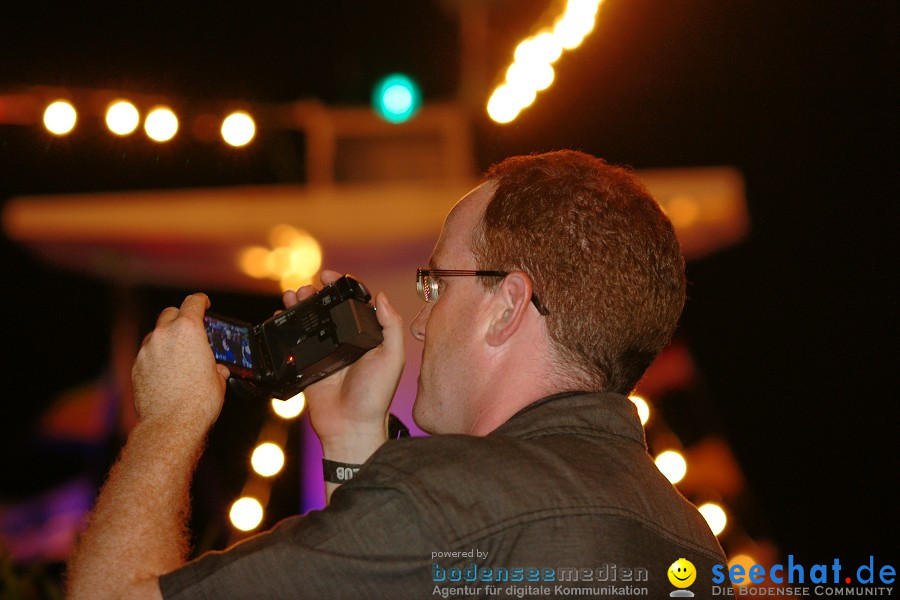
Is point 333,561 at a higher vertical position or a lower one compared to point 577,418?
lower

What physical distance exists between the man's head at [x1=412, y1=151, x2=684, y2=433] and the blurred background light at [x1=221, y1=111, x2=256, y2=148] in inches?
82.1

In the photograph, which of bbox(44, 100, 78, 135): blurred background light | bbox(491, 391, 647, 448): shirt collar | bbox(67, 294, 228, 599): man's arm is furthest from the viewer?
bbox(44, 100, 78, 135): blurred background light

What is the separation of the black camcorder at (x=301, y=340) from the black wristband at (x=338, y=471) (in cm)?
16

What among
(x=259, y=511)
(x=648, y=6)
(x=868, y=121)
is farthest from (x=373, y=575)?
(x=868, y=121)

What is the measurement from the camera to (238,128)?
3.35 metres

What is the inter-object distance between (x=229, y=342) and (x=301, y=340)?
14 cm

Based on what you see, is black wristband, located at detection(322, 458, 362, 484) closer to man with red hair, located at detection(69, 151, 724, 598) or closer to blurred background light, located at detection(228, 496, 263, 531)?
man with red hair, located at detection(69, 151, 724, 598)

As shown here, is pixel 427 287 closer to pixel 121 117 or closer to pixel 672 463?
pixel 121 117

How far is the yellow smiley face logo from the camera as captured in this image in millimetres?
1166

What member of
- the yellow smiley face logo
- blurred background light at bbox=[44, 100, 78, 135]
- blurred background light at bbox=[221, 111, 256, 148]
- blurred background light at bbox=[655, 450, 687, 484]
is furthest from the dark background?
the yellow smiley face logo

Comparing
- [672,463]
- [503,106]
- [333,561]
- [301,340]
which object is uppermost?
[503,106]

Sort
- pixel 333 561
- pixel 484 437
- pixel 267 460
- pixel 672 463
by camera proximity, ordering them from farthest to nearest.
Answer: pixel 672 463, pixel 267 460, pixel 484 437, pixel 333 561

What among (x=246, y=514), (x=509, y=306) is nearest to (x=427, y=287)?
(x=509, y=306)

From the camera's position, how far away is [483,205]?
155cm
